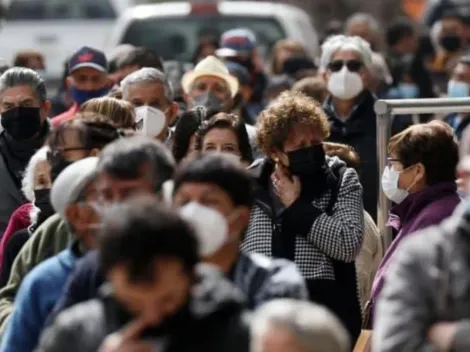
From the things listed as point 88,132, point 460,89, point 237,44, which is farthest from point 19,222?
point 237,44

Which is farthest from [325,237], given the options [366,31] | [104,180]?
[366,31]

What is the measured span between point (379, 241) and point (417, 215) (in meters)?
1.05

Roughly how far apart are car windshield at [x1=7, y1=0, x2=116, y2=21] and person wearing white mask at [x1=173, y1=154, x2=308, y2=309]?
17.8 meters

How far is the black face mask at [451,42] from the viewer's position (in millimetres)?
18141

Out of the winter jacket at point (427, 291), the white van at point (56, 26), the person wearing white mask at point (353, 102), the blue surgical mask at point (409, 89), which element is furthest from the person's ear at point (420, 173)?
the white van at point (56, 26)

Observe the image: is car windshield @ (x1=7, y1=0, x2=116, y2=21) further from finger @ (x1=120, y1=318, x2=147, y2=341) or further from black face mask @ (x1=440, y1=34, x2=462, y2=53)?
finger @ (x1=120, y1=318, x2=147, y2=341)

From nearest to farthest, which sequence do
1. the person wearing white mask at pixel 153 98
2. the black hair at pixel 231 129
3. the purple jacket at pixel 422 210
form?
the purple jacket at pixel 422 210 < the black hair at pixel 231 129 < the person wearing white mask at pixel 153 98

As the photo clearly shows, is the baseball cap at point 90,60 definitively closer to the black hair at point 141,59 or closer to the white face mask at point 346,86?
the black hair at point 141,59

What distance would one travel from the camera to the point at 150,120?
9.88m

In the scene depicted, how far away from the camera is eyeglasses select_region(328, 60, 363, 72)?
11773 millimetres

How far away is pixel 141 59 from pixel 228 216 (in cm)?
624

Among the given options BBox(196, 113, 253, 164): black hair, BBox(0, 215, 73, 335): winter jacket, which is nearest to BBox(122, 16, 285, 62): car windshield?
BBox(196, 113, 253, 164): black hair

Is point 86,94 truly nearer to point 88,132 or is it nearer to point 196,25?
point 88,132

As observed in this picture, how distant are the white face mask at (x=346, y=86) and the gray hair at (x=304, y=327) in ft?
19.9
